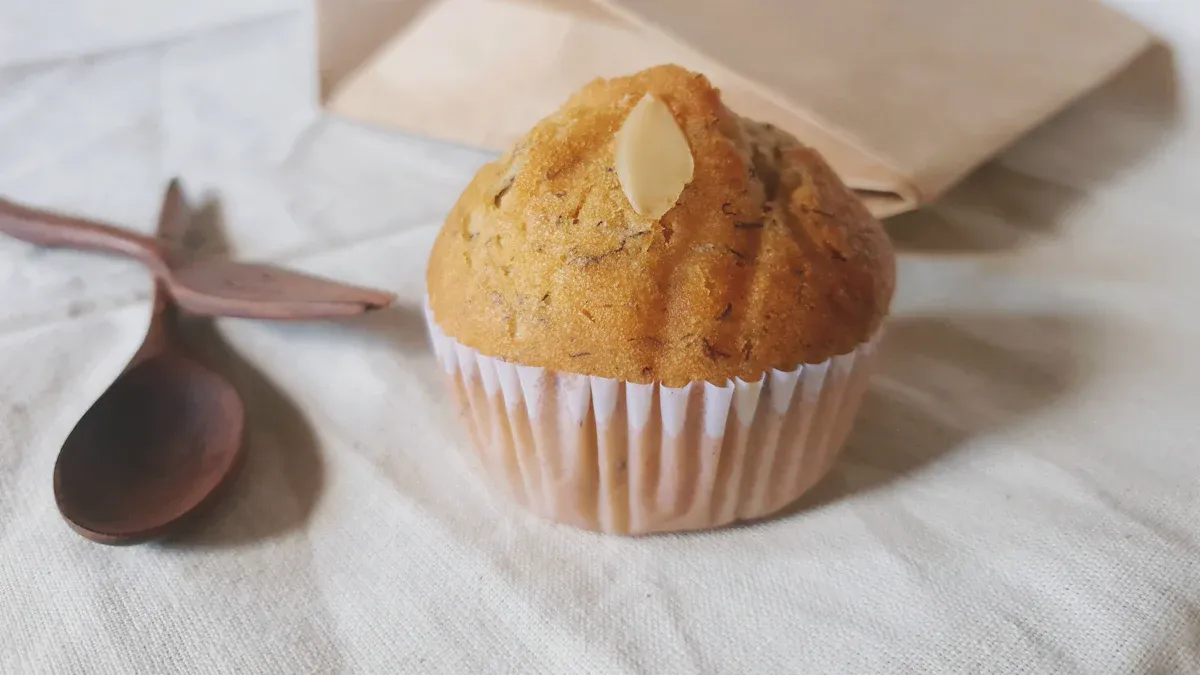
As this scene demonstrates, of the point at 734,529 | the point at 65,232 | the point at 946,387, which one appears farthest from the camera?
the point at 65,232

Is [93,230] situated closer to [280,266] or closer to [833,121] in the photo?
[280,266]

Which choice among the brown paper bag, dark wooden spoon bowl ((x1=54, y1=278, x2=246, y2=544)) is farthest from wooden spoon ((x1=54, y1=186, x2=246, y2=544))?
the brown paper bag

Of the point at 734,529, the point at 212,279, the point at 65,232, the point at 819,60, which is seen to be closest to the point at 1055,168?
the point at 819,60

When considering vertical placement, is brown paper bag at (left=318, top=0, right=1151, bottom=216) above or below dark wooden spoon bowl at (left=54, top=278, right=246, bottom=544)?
above

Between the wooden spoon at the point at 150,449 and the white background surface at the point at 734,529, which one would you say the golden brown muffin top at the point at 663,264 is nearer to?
the white background surface at the point at 734,529

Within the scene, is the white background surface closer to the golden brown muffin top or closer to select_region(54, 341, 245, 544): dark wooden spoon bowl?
select_region(54, 341, 245, 544): dark wooden spoon bowl

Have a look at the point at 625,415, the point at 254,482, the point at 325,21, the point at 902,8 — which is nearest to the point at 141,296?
the point at 254,482

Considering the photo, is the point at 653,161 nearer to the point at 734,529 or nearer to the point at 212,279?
the point at 734,529
